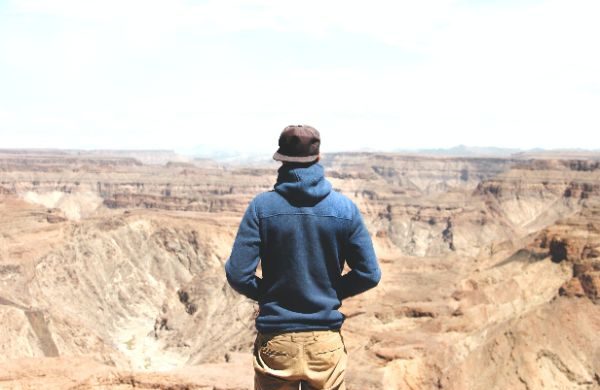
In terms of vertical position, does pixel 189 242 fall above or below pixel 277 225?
below

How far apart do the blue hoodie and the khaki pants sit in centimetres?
8

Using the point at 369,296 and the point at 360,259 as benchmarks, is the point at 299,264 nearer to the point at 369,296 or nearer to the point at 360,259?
the point at 360,259

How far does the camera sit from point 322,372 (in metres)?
4.79

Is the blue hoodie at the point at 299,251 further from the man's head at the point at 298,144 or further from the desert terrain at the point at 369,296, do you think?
the desert terrain at the point at 369,296

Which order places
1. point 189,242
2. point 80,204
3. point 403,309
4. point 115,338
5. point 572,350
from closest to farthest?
point 572,350 → point 403,309 → point 115,338 → point 189,242 → point 80,204

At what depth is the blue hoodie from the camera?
461 cm

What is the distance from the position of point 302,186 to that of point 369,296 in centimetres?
3672

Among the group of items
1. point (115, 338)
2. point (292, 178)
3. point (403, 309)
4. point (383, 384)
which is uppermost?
point (292, 178)

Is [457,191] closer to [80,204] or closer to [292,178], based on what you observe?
[80,204]

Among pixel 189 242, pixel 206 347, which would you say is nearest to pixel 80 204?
pixel 189 242

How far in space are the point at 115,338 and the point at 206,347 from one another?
1255 cm

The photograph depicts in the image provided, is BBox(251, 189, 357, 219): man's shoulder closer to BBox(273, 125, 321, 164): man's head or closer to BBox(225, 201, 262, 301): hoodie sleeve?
BBox(225, 201, 262, 301): hoodie sleeve

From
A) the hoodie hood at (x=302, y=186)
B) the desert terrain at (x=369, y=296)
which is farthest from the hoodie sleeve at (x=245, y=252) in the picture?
the desert terrain at (x=369, y=296)

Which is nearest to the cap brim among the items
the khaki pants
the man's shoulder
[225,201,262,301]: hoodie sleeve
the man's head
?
the man's head
